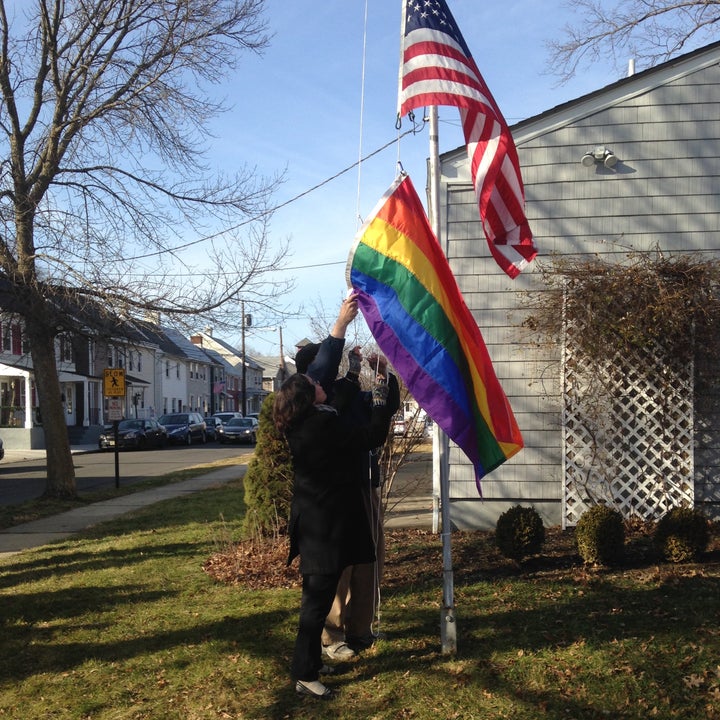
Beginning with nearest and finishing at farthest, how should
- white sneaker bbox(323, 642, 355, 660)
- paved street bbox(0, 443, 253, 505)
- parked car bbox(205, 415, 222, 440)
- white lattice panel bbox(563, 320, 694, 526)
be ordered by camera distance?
white sneaker bbox(323, 642, 355, 660) → white lattice panel bbox(563, 320, 694, 526) → paved street bbox(0, 443, 253, 505) → parked car bbox(205, 415, 222, 440)

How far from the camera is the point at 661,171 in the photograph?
354 inches

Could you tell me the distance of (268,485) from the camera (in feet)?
25.0

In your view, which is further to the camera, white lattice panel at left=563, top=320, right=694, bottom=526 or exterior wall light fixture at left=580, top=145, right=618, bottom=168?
exterior wall light fixture at left=580, top=145, right=618, bottom=168

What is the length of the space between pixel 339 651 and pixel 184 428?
33.5 metres

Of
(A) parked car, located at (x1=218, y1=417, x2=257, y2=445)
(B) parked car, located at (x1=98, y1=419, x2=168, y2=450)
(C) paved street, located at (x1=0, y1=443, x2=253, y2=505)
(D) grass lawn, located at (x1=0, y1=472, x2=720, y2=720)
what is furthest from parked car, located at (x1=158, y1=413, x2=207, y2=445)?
(D) grass lawn, located at (x1=0, y1=472, x2=720, y2=720)

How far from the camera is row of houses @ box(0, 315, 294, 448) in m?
14.9

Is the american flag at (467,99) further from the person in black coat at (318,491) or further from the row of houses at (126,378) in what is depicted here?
the row of houses at (126,378)

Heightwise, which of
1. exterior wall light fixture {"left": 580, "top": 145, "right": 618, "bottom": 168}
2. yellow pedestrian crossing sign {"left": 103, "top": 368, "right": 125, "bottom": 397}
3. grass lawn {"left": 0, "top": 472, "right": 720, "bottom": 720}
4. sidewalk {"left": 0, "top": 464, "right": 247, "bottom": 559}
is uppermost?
exterior wall light fixture {"left": 580, "top": 145, "right": 618, "bottom": 168}

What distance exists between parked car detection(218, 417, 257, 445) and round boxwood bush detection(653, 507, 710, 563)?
3053 centimetres

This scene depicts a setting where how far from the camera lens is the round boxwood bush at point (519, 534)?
6871mm

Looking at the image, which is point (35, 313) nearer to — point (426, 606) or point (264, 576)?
point (264, 576)

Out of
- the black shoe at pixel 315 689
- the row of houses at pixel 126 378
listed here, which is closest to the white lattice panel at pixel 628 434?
the row of houses at pixel 126 378

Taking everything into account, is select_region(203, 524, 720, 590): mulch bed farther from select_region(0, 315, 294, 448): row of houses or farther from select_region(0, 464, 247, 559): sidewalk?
select_region(0, 464, 247, 559): sidewalk

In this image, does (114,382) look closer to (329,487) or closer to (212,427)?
(329,487)
